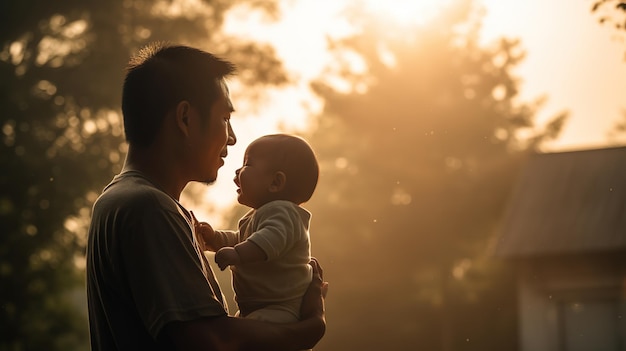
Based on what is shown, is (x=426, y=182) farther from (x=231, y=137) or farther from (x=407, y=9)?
(x=231, y=137)

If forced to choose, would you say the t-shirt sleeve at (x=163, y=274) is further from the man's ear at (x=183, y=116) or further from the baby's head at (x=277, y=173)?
the baby's head at (x=277, y=173)

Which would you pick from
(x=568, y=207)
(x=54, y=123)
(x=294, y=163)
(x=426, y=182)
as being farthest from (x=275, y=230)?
(x=426, y=182)

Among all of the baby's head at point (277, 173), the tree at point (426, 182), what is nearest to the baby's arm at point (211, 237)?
the baby's head at point (277, 173)

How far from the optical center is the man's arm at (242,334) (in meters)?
3.21

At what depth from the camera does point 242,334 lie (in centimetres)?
334

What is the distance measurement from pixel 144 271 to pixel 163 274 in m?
0.06

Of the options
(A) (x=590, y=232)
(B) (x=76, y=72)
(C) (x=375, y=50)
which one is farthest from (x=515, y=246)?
(C) (x=375, y=50)

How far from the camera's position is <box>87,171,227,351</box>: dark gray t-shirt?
3225 millimetres

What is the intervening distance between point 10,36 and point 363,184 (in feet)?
62.0

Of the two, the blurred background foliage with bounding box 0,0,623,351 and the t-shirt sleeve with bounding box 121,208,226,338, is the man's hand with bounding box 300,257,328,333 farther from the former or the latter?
the blurred background foliage with bounding box 0,0,623,351

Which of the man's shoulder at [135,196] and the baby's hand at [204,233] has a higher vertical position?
the baby's hand at [204,233]

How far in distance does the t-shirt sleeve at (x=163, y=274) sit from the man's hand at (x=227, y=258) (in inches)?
23.7

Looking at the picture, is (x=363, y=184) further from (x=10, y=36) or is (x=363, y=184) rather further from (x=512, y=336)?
(x=10, y=36)

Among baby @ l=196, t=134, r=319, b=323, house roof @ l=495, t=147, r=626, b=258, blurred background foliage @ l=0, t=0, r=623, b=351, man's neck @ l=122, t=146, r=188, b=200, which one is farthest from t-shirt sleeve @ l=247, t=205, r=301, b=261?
blurred background foliage @ l=0, t=0, r=623, b=351
